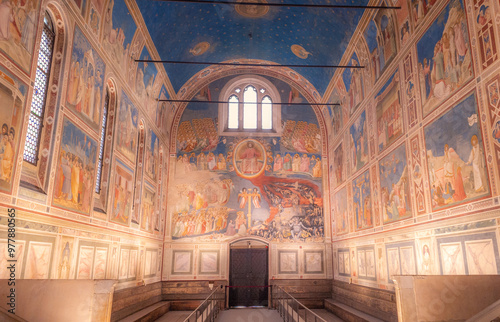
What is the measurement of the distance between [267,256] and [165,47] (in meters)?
11.3

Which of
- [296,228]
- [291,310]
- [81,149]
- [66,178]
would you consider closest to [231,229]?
[296,228]

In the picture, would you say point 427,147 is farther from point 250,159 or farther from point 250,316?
point 250,159

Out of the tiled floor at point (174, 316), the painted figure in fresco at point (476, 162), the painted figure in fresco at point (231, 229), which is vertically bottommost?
the tiled floor at point (174, 316)

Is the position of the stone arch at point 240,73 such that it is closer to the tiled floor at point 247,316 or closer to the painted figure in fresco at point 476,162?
the tiled floor at point 247,316

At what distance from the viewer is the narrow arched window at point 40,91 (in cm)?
862

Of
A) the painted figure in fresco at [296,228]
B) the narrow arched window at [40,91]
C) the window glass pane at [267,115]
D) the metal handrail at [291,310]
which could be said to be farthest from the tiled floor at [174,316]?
the window glass pane at [267,115]

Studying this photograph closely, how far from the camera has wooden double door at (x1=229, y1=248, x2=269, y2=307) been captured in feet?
63.0

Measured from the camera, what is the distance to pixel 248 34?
18422 millimetres

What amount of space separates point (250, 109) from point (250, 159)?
9.80ft

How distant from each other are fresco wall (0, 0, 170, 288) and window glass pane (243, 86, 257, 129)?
6.02 metres

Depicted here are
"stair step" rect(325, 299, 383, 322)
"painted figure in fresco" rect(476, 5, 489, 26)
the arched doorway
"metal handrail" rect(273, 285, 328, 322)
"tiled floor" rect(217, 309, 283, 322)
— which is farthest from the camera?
the arched doorway

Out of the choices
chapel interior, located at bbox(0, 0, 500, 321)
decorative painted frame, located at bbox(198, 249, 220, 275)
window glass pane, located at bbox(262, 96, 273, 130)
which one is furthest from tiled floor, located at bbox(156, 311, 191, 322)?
window glass pane, located at bbox(262, 96, 273, 130)

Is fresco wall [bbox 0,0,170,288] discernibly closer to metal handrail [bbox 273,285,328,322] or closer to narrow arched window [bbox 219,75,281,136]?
narrow arched window [bbox 219,75,281,136]

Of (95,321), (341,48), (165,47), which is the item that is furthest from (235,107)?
(95,321)
